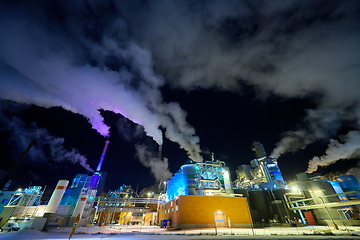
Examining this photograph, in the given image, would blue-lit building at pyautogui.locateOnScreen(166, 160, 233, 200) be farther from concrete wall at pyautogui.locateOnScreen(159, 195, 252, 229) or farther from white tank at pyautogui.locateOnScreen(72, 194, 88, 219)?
white tank at pyautogui.locateOnScreen(72, 194, 88, 219)

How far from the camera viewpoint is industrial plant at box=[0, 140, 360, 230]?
27781 mm

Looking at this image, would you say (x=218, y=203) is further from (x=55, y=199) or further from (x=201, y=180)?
(x=55, y=199)

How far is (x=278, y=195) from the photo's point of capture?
37.2 m

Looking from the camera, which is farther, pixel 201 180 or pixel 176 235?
pixel 201 180

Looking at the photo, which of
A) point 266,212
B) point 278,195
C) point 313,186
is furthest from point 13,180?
point 313,186

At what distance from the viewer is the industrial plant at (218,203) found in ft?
91.1

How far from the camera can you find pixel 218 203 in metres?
29.4

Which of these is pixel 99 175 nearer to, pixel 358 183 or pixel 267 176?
pixel 267 176

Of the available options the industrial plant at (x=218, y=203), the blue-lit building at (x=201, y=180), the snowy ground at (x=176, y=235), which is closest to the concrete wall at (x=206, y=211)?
the industrial plant at (x=218, y=203)

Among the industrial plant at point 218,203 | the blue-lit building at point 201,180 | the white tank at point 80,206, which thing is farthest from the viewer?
the white tank at point 80,206

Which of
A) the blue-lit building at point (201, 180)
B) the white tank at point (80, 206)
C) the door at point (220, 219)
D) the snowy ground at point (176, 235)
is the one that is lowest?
the snowy ground at point (176, 235)

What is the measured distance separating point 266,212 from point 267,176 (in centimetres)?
1265

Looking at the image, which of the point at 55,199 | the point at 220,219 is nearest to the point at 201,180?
the point at 220,219

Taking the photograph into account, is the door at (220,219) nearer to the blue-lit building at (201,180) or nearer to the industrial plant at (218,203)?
the industrial plant at (218,203)
